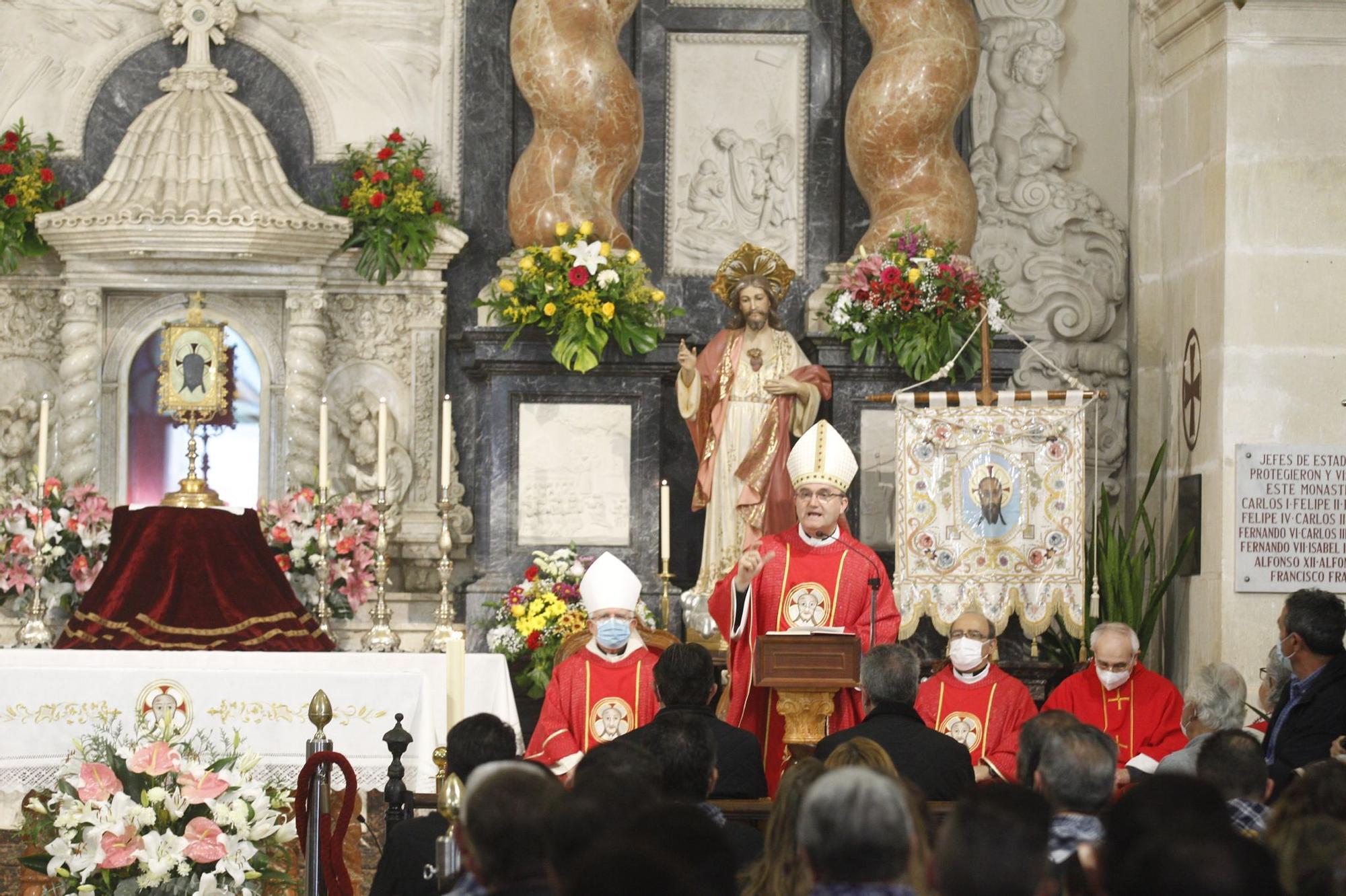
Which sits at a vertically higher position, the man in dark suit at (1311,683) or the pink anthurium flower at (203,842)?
the man in dark suit at (1311,683)

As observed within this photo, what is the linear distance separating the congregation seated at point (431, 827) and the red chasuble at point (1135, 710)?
14.6 feet

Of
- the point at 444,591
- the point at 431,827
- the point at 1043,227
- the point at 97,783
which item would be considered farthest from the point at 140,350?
the point at 431,827

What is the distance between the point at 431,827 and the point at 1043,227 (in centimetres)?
783

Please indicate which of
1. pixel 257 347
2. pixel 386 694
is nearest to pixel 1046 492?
pixel 386 694

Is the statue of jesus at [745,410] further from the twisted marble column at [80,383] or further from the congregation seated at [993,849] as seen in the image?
the congregation seated at [993,849]

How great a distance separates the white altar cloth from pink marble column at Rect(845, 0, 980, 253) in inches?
156

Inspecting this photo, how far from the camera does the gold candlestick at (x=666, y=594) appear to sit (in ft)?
34.8

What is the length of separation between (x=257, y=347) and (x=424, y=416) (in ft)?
3.35

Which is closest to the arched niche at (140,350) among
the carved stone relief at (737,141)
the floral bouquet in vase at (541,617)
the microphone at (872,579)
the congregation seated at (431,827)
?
the floral bouquet in vase at (541,617)

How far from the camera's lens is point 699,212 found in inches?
486

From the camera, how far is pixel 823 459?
8867mm

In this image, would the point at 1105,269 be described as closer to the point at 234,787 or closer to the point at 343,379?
the point at 343,379

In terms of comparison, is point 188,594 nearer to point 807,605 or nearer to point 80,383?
point 80,383

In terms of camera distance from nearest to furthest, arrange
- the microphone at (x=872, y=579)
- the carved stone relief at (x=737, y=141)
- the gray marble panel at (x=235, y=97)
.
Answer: the microphone at (x=872, y=579), the gray marble panel at (x=235, y=97), the carved stone relief at (x=737, y=141)
